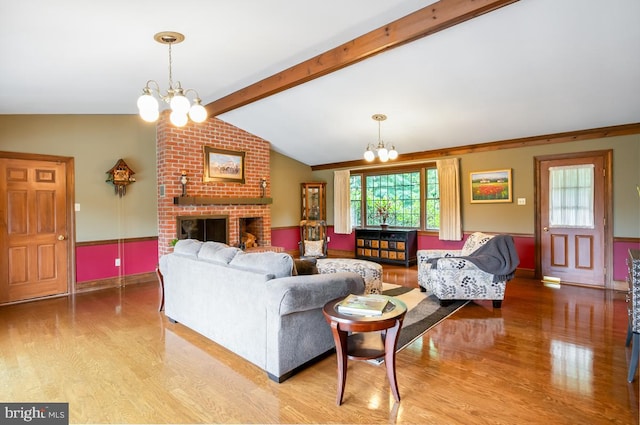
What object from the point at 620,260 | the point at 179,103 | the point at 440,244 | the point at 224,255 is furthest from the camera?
the point at 440,244

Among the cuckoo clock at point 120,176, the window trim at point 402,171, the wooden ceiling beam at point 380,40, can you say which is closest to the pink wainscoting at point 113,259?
the cuckoo clock at point 120,176

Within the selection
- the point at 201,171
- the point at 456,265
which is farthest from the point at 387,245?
the point at 201,171

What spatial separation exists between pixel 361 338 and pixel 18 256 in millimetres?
4684

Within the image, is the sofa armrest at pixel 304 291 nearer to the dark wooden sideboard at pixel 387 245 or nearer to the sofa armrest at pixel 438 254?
the sofa armrest at pixel 438 254

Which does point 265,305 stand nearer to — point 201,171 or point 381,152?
point 381,152

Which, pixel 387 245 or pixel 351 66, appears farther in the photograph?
pixel 387 245

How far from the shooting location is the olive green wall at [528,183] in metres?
4.82

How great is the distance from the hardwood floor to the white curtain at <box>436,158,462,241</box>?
260 centimetres

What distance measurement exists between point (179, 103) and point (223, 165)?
3701mm

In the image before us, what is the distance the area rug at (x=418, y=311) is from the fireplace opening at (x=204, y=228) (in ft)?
10.1

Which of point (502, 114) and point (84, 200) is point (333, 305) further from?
point (84, 200)

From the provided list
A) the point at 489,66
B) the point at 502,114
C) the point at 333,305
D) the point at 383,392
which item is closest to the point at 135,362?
the point at 333,305

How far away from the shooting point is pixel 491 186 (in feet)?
19.6

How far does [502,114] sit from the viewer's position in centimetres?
485
